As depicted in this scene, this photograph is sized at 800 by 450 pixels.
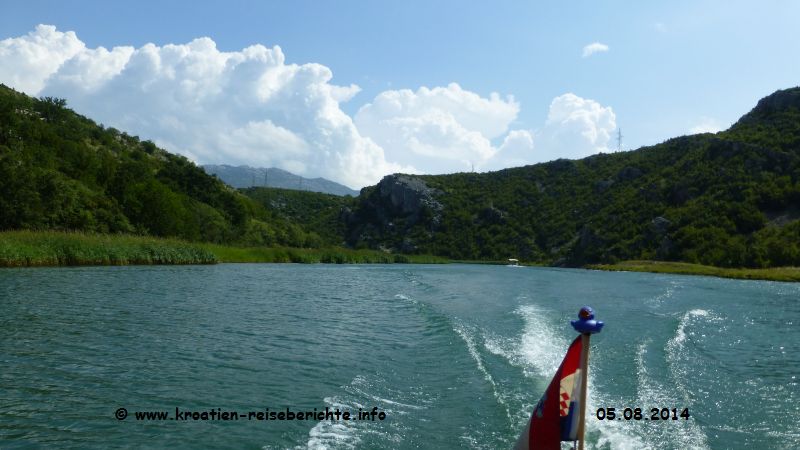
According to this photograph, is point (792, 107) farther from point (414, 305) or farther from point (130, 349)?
point (130, 349)

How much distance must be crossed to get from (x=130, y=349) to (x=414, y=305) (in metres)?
15.4

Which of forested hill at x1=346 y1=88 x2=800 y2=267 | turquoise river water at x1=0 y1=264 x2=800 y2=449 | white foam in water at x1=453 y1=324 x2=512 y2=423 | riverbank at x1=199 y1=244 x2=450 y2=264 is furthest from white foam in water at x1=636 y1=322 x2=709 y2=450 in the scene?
forested hill at x1=346 y1=88 x2=800 y2=267

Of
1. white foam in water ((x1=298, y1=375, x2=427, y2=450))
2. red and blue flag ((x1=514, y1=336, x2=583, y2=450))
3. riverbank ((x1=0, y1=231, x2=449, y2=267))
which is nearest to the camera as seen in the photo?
red and blue flag ((x1=514, y1=336, x2=583, y2=450))

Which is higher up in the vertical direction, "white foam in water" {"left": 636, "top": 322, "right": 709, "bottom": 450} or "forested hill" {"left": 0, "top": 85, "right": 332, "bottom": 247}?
"forested hill" {"left": 0, "top": 85, "right": 332, "bottom": 247}

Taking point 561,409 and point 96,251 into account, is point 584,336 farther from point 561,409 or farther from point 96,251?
point 96,251

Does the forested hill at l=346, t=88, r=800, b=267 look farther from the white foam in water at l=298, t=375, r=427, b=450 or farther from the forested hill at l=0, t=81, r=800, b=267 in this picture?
the white foam in water at l=298, t=375, r=427, b=450

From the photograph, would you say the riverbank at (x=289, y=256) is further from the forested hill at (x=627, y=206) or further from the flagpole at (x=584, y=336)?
the flagpole at (x=584, y=336)

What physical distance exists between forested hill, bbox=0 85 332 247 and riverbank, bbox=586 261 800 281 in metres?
63.6

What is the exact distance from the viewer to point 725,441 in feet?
31.1

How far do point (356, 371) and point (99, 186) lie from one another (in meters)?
70.0

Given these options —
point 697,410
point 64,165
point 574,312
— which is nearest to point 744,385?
point 697,410

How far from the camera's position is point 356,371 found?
1336 cm

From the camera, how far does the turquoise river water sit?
9.18 metres

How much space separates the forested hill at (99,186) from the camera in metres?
50.7
